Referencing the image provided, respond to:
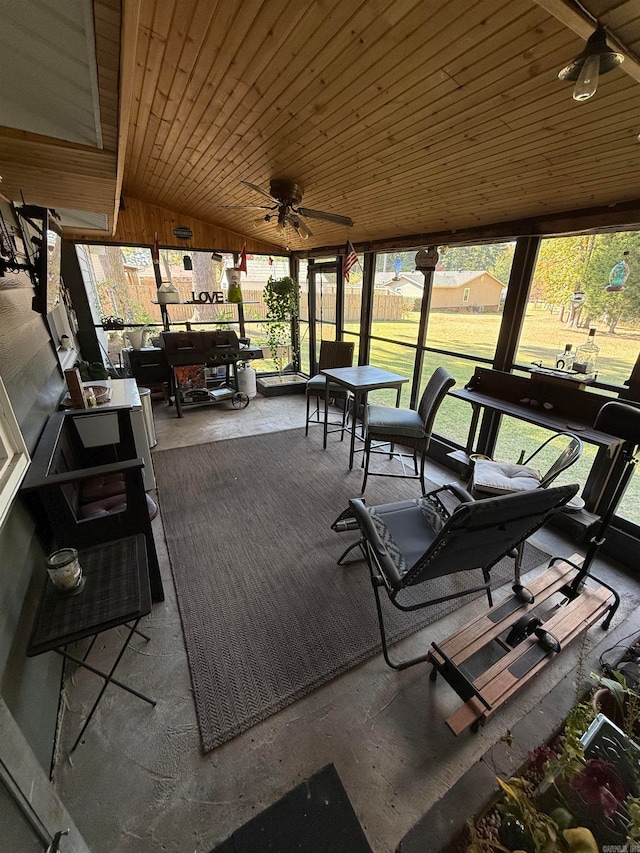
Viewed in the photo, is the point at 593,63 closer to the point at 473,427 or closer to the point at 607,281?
the point at 607,281

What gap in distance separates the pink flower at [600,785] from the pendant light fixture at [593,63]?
1910mm

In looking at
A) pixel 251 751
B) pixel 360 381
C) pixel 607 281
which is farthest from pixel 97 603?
pixel 607 281

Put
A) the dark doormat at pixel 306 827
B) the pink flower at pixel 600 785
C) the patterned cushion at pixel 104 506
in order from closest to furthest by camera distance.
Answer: the pink flower at pixel 600 785 → the dark doormat at pixel 306 827 → the patterned cushion at pixel 104 506

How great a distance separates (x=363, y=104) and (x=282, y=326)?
14.7 ft

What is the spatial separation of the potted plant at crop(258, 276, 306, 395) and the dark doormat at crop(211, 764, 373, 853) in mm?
5203

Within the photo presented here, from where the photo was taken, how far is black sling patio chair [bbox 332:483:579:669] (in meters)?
1.30

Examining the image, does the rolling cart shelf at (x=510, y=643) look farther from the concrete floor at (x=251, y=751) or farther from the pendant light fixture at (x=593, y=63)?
the pendant light fixture at (x=593, y=63)

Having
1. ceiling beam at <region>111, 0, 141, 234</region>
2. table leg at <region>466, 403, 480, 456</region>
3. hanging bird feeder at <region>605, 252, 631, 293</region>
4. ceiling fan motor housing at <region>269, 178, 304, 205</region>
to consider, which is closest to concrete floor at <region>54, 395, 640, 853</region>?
table leg at <region>466, 403, 480, 456</region>

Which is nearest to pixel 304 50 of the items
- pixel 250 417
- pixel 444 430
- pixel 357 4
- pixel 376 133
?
pixel 357 4

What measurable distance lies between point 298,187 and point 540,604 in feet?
12.4

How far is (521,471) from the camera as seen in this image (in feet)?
7.66

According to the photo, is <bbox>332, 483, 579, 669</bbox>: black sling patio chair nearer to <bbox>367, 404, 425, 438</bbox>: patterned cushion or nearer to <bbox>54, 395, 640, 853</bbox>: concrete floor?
<bbox>54, 395, 640, 853</bbox>: concrete floor

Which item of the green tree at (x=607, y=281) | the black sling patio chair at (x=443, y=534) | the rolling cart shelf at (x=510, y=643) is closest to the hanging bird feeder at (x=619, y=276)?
the green tree at (x=607, y=281)

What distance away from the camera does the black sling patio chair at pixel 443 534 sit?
1.30 metres
